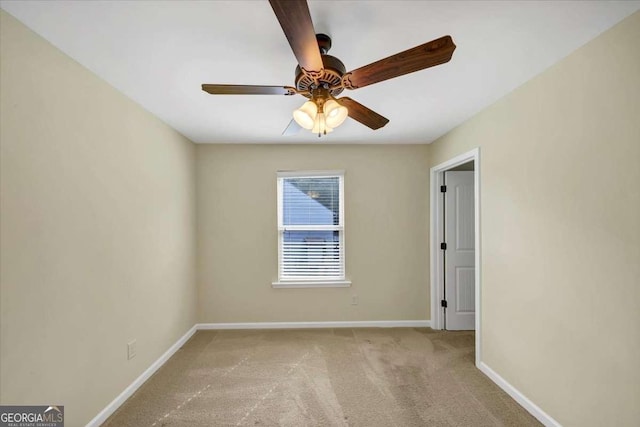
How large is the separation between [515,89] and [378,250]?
7.32ft

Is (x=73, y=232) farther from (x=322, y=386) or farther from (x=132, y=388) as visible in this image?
(x=322, y=386)

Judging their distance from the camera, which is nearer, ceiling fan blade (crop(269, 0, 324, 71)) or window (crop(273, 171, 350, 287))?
ceiling fan blade (crop(269, 0, 324, 71))

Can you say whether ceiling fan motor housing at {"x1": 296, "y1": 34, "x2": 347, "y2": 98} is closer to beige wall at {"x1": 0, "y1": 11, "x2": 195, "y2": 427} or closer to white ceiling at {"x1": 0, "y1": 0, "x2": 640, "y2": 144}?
white ceiling at {"x1": 0, "y1": 0, "x2": 640, "y2": 144}

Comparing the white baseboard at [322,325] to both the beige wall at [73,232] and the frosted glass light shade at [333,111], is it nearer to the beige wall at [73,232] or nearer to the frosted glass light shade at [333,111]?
the beige wall at [73,232]

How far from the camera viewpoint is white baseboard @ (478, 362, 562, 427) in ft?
6.21

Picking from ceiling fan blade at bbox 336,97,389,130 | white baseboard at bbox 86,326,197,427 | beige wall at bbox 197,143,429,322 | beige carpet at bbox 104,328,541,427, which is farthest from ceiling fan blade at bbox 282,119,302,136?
white baseboard at bbox 86,326,197,427

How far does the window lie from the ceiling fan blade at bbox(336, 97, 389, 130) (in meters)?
1.83

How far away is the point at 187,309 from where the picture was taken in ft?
11.1

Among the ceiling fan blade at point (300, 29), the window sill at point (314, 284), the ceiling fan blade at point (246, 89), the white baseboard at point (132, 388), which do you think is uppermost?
the ceiling fan blade at point (300, 29)

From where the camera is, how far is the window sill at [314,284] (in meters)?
3.68

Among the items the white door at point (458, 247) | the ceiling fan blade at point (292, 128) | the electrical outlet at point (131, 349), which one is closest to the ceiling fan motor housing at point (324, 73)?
the ceiling fan blade at point (292, 128)

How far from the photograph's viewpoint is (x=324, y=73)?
1419 mm

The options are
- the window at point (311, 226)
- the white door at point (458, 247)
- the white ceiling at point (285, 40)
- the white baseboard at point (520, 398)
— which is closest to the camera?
the white ceiling at point (285, 40)

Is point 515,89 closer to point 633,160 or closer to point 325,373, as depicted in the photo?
point 633,160
